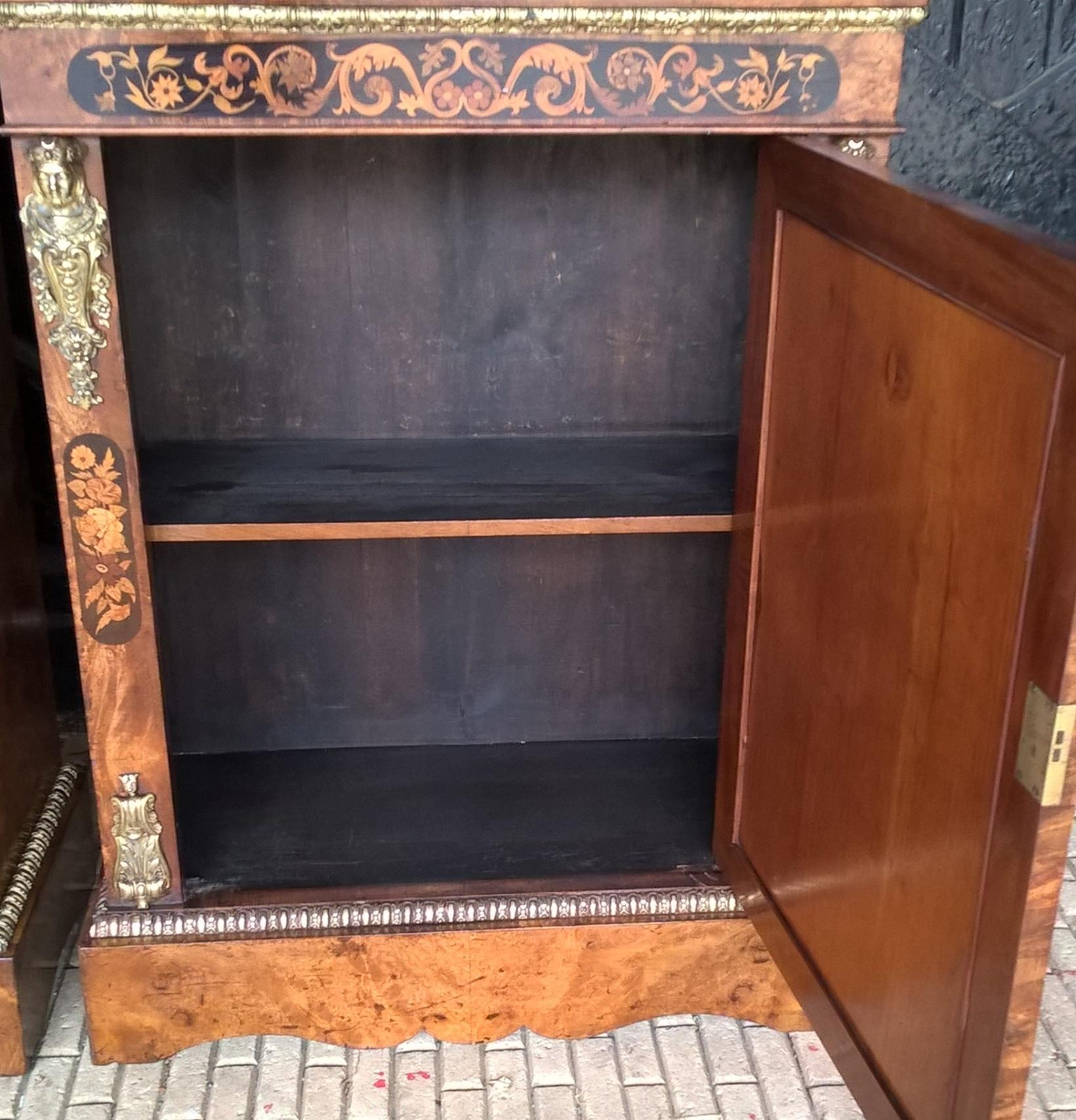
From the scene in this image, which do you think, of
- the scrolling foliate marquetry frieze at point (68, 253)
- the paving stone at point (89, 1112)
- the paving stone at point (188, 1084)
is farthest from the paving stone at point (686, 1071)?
the scrolling foliate marquetry frieze at point (68, 253)

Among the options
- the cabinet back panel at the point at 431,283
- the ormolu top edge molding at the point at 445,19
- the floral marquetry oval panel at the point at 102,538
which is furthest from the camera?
the cabinet back panel at the point at 431,283

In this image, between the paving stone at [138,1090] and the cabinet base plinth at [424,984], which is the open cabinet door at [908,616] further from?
the paving stone at [138,1090]

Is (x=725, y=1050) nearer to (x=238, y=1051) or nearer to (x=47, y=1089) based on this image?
(x=238, y=1051)

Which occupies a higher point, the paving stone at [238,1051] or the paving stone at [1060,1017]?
the paving stone at [238,1051]

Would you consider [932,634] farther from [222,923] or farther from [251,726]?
[251,726]

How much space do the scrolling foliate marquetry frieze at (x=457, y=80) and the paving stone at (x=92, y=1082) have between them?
1100 mm

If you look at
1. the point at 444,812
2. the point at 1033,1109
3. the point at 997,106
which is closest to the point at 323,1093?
the point at 444,812

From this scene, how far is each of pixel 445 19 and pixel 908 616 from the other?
676 mm

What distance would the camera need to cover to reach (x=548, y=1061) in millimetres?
1562

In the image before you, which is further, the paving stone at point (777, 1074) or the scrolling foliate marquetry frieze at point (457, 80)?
the paving stone at point (777, 1074)

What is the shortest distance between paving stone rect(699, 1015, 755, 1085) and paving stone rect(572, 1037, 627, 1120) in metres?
0.12

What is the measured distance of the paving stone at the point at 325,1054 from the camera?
5.10 ft

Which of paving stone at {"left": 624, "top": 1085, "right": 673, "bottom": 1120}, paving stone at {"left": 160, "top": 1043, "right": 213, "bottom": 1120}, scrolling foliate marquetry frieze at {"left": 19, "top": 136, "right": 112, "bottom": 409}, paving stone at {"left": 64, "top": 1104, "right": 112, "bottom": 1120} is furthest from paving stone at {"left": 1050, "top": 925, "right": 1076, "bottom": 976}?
scrolling foliate marquetry frieze at {"left": 19, "top": 136, "right": 112, "bottom": 409}

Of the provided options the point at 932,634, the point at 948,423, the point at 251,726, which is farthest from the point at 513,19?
the point at 251,726
